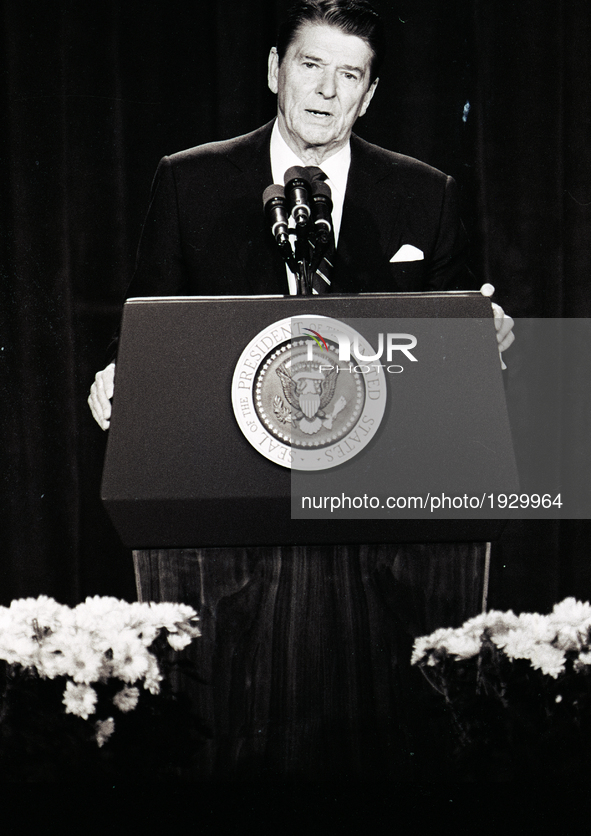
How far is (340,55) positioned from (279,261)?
615 mm

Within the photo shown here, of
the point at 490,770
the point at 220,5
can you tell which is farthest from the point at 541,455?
the point at 220,5

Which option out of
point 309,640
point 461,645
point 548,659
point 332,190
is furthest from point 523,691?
point 332,190

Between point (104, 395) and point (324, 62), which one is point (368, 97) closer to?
point (324, 62)

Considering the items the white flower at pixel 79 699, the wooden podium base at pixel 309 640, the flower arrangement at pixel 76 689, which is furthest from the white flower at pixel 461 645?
the white flower at pixel 79 699

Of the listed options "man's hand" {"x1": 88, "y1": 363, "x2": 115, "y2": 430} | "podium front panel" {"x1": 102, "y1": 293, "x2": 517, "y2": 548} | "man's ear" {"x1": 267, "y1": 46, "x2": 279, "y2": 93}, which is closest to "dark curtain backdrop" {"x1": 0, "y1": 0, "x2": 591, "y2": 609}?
"man's ear" {"x1": 267, "y1": 46, "x2": 279, "y2": 93}

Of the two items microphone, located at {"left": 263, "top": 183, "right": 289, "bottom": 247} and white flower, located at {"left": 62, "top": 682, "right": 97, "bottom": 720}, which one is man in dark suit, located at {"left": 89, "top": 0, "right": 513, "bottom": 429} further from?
white flower, located at {"left": 62, "top": 682, "right": 97, "bottom": 720}

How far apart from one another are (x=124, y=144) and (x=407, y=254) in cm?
94

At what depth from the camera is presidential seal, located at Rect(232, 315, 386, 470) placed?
1052 millimetres

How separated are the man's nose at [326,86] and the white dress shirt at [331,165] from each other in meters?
0.14

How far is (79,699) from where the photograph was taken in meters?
1.87

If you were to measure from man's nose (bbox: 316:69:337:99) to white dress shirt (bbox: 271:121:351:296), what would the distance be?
0.14m

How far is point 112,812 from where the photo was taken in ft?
4.74

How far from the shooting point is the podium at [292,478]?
1038 mm

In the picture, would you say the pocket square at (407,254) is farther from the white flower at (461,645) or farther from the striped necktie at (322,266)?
the white flower at (461,645)
